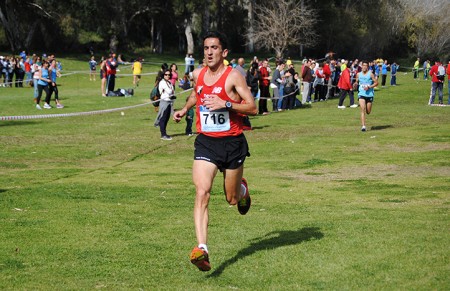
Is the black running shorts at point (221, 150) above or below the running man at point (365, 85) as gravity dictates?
above

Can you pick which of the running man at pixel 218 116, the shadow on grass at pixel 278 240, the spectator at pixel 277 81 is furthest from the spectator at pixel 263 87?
the running man at pixel 218 116

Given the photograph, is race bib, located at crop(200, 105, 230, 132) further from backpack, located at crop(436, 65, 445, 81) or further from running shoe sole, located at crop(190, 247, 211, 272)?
backpack, located at crop(436, 65, 445, 81)

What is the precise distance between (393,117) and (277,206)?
807 inches

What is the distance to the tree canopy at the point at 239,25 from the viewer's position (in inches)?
2675

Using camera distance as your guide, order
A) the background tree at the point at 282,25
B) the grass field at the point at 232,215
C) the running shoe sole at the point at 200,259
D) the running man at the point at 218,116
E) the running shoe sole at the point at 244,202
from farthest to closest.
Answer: the background tree at the point at 282,25 → the running shoe sole at the point at 244,202 → the running man at the point at 218,116 → the grass field at the point at 232,215 → the running shoe sole at the point at 200,259

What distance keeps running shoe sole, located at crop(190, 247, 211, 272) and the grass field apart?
0.17 meters

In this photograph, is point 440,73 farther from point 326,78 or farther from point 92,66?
point 92,66

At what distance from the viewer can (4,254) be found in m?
8.05

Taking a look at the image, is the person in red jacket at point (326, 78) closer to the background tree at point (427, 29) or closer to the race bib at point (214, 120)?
the race bib at point (214, 120)

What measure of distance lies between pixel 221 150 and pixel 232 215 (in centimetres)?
293

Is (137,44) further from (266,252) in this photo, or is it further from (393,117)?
(266,252)

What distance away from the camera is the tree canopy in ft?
223

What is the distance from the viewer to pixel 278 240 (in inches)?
338

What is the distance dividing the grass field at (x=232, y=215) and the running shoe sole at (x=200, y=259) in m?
0.17
